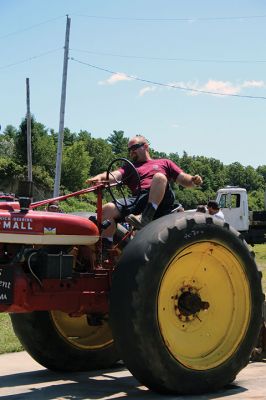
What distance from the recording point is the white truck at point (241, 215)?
87.1 ft

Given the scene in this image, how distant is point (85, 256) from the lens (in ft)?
16.6

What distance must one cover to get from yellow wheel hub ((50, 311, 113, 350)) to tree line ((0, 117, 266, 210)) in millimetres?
20129

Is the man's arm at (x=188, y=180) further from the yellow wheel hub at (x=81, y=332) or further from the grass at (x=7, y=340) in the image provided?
the grass at (x=7, y=340)

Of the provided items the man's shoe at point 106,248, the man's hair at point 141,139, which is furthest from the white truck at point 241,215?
the man's shoe at point 106,248

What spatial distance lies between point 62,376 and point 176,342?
141 centimetres

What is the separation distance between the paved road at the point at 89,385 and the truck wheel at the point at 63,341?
10cm

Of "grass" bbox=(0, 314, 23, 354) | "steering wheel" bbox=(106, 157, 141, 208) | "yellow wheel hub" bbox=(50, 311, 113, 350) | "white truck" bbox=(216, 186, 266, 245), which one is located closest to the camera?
"steering wheel" bbox=(106, 157, 141, 208)

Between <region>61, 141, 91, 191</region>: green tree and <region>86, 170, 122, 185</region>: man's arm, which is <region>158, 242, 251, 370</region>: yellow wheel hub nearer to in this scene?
<region>86, 170, 122, 185</region>: man's arm

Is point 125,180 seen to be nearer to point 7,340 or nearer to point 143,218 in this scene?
point 143,218

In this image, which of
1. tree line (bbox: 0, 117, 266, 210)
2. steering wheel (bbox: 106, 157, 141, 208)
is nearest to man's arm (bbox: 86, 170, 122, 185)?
steering wheel (bbox: 106, 157, 141, 208)

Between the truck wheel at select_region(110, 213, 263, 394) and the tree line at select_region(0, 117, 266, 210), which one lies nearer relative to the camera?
the truck wheel at select_region(110, 213, 263, 394)

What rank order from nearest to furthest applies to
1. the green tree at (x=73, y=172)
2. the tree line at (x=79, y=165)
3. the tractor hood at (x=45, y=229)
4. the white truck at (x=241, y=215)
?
1. the tractor hood at (x=45, y=229)
2. the white truck at (x=241, y=215)
3. the tree line at (x=79, y=165)
4. the green tree at (x=73, y=172)

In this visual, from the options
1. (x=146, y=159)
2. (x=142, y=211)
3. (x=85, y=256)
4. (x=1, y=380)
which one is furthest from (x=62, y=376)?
(x=146, y=159)

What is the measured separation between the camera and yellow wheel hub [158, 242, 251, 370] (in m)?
4.69
